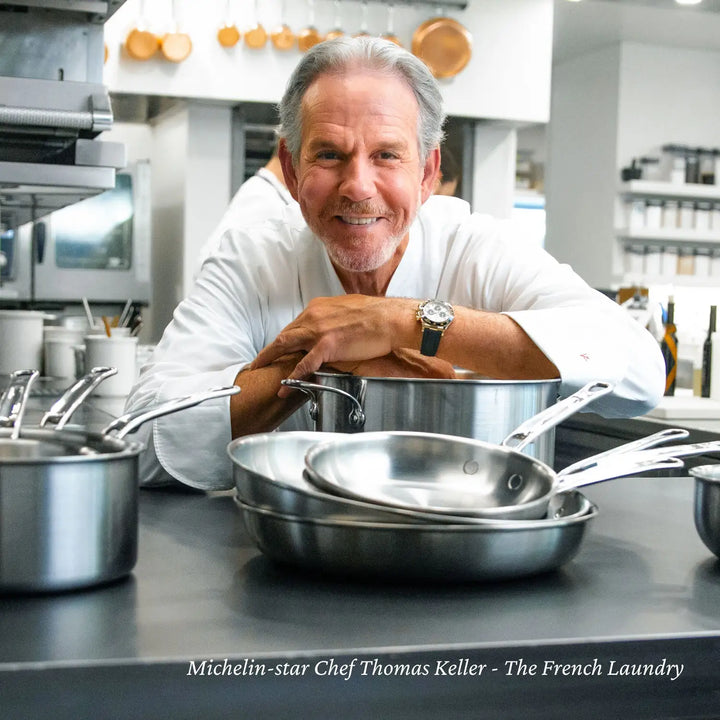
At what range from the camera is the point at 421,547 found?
2.17ft

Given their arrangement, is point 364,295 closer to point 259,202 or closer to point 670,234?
point 259,202

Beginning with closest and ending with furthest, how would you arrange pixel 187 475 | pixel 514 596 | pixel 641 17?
pixel 514 596, pixel 187 475, pixel 641 17

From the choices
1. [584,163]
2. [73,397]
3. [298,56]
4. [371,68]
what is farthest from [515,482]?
[584,163]

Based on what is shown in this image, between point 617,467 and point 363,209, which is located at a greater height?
point 363,209

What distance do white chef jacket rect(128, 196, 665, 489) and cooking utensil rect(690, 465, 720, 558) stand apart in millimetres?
534

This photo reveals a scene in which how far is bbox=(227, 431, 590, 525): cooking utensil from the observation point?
0.67 meters

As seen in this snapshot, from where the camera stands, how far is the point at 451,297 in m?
1.68

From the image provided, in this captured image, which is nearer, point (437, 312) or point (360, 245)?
point (437, 312)

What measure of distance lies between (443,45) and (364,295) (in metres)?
2.89

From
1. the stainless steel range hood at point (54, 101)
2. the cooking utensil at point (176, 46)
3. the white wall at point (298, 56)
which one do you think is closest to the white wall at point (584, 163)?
the white wall at point (298, 56)

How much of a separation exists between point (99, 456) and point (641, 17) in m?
6.17

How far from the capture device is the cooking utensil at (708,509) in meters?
0.78

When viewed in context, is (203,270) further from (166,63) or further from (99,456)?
(166,63)

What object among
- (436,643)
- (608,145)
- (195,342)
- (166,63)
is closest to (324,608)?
(436,643)
